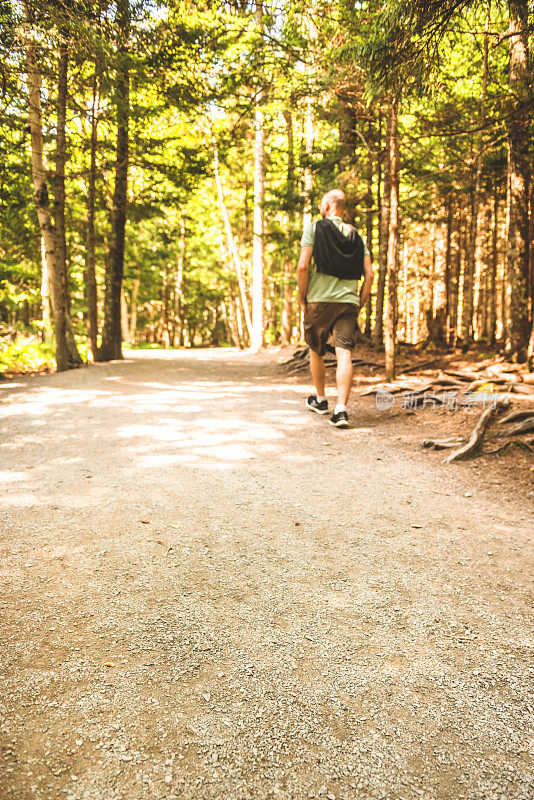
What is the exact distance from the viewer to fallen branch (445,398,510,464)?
15.4ft

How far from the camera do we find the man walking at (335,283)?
559 centimetres

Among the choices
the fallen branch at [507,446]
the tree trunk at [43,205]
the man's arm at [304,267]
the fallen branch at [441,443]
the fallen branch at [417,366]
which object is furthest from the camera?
the tree trunk at [43,205]

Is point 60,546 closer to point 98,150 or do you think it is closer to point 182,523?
point 182,523

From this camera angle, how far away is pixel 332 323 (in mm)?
5840

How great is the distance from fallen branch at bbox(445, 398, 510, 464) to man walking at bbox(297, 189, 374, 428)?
1372mm

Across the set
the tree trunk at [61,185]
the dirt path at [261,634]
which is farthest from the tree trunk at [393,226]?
the tree trunk at [61,185]

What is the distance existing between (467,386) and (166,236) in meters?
12.0

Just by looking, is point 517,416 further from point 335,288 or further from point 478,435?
point 335,288

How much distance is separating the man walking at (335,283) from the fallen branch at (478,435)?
4.50 feet

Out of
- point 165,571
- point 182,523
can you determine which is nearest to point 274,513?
point 182,523

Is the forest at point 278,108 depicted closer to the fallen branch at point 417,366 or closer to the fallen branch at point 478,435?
the fallen branch at point 417,366

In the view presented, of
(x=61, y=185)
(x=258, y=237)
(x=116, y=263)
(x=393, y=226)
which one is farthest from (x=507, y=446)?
(x=258, y=237)

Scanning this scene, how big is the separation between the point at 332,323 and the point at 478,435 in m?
2.05

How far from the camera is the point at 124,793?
52.2 inches
